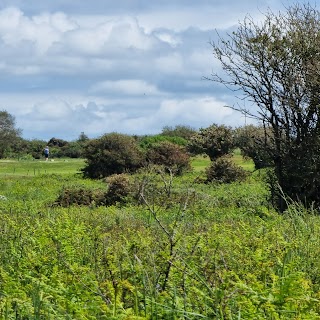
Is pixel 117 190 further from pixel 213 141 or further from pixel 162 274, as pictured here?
pixel 213 141

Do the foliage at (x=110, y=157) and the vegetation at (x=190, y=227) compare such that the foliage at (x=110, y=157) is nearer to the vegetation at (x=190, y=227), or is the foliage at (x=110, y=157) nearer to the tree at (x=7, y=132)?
A: the vegetation at (x=190, y=227)

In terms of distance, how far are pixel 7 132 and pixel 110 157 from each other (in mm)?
50384

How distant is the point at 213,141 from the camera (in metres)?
55.9

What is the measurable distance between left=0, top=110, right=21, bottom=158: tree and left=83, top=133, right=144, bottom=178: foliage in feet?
147

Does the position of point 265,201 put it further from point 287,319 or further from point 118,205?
point 287,319

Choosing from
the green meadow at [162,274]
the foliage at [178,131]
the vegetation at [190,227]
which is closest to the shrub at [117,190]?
the vegetation at [190,227]

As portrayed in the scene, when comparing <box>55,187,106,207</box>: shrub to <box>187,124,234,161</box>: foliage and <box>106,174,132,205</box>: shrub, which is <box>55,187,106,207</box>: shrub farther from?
<box>187,124,234,161</box>: foliage

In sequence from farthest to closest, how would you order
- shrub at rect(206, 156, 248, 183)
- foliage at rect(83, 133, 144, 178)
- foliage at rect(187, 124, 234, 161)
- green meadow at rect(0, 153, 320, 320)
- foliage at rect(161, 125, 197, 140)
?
foliage at rect(161, 125, 197, 140) → foliage at rect(187, 124, 234, 161) → foliage at rect(83, 133, 144, 178) → shrub at rect(206, 156, 248, 183) → green meadow at rect(0, 153, 320, 320)

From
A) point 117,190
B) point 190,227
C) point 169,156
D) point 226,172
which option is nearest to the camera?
point 190,227

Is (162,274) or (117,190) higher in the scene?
(117,190)

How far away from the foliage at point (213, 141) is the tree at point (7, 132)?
3707cm

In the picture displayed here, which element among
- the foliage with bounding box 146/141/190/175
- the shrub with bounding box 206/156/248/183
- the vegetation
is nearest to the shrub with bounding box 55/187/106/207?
the vegetation

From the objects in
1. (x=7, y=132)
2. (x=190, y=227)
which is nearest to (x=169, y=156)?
(x=190, y=227)

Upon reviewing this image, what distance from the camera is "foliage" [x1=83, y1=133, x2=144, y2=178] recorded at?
4406 centimetres
